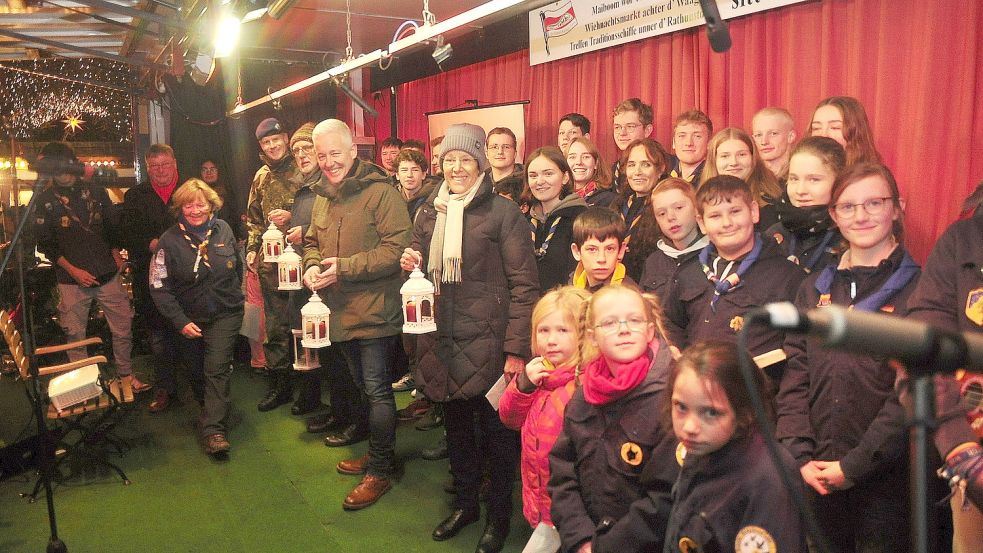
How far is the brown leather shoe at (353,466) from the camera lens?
3.83 metres

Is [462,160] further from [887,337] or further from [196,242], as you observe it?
[887,337]

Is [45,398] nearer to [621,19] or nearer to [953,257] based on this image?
[621,19]

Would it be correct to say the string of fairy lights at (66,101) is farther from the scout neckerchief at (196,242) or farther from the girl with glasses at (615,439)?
the girl with glasses at (615,439)

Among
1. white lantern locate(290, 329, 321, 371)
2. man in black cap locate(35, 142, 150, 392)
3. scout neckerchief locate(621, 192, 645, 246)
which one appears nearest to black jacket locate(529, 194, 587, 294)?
scout neckerchief locate(621, 192, 645, 246)

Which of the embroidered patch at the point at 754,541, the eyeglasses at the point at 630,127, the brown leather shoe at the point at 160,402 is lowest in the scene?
the brown leather shoe at the point at 160,402

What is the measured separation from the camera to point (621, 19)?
4.70m

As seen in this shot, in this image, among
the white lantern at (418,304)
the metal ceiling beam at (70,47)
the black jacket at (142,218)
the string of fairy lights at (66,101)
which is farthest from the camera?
the string of fairy lights at (66,101)

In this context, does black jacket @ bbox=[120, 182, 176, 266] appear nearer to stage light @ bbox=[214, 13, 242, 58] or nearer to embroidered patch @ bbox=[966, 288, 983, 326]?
stage light @ bbox=[214, 13, 242, 58]

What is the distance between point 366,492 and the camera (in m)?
3.46

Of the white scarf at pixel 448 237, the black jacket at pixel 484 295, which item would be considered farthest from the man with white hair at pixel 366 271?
the black jacket at pixel 484 295

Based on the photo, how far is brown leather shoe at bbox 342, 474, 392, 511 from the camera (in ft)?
11.2

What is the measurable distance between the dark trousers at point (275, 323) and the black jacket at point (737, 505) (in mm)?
3499

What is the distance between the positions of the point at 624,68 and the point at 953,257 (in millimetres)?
3423

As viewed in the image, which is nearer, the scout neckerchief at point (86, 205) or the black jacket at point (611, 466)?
the black jacket at point (611, 466)
